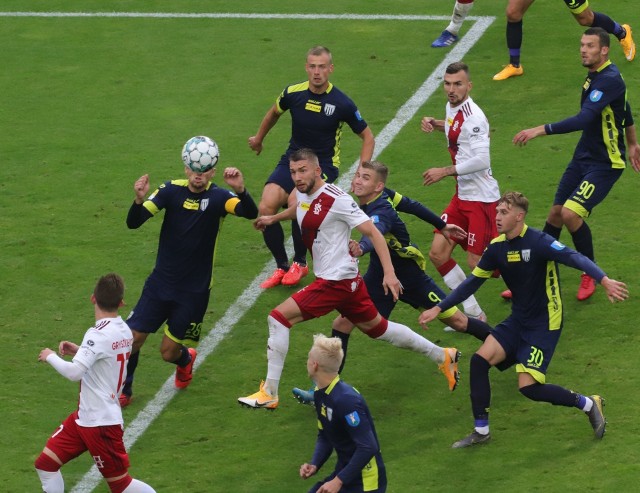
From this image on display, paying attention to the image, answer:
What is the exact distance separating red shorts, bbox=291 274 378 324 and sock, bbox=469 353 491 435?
1131mm

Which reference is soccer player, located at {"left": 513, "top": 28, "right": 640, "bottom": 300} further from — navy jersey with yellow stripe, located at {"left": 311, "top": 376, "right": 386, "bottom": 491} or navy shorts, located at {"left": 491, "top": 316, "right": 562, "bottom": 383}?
navy jersey with yellow stripe, located at {"left": 311, "top": 376, "right": 386, "bottom": 491}

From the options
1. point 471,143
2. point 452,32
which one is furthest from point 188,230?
point 452,32

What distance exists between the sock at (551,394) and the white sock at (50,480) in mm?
3857

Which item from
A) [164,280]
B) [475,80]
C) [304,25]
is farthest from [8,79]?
[164,280]

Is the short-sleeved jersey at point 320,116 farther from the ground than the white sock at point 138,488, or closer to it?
farther from the ground

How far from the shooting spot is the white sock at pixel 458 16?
19969 mm

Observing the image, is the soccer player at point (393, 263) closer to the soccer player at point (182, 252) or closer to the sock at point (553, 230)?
the soccer player at point (182, 252)

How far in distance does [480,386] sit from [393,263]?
166cm

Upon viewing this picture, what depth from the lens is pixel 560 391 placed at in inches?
467

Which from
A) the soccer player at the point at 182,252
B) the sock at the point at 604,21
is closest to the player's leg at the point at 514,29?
the sock at the point at 604,21

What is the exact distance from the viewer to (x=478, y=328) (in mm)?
13070

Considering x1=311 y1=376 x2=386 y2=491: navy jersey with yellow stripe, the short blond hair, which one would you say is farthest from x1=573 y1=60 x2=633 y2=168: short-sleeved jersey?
x1=311 y1=376 x2=386 y2=491: navy jersey with yellow stripe

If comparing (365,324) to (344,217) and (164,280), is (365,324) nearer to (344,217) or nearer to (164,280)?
(344,217)

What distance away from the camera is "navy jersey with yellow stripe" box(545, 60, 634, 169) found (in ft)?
45.8
